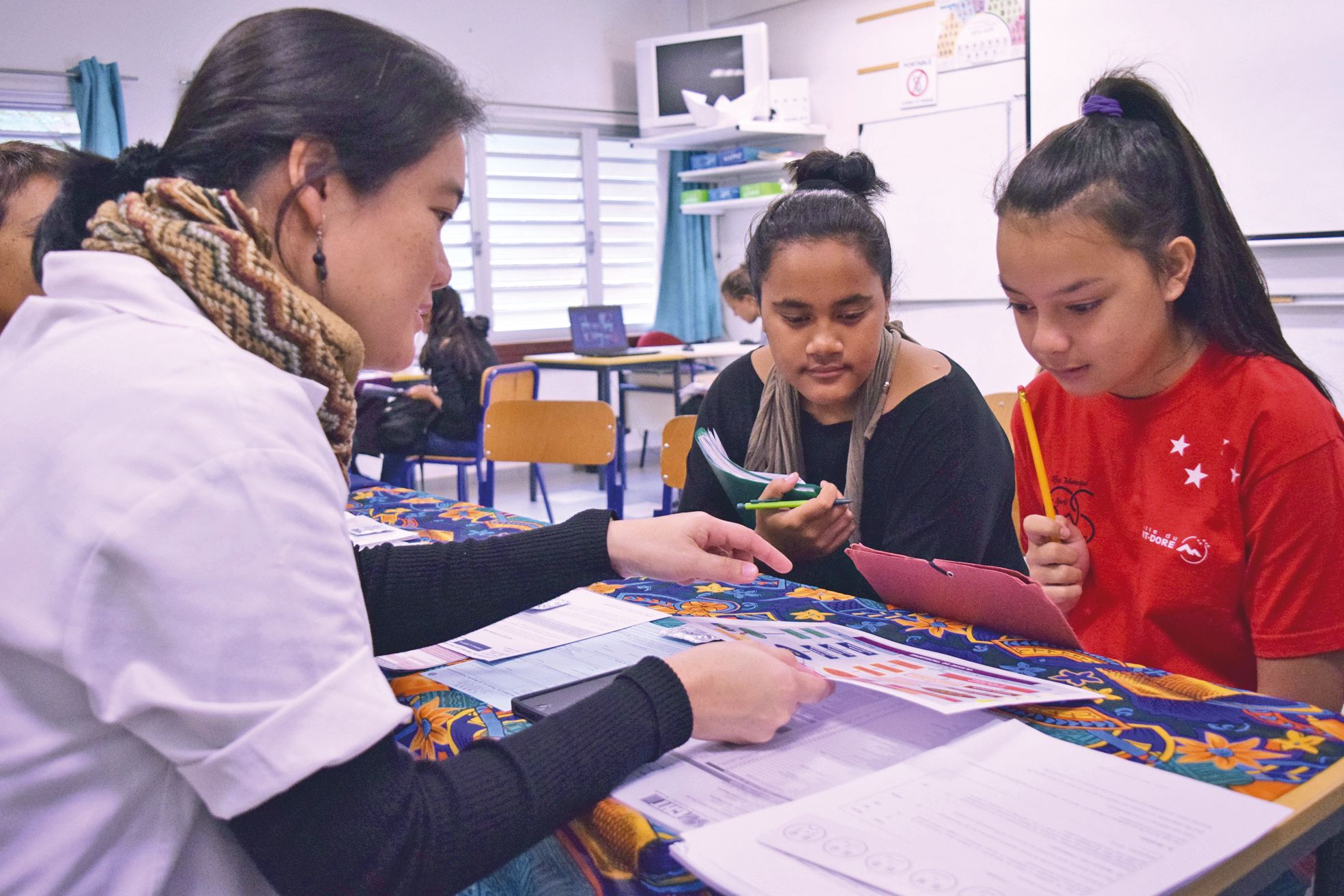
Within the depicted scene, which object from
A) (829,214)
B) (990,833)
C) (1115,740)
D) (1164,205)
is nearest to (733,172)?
(829,214)

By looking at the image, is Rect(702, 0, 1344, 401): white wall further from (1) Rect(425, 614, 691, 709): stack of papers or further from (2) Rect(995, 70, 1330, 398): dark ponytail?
(1) Rect(425, 614, 691, 709): stack of papers

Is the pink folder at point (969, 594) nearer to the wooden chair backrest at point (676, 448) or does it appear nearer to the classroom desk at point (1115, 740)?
the classroom desk at point (1115, 740)

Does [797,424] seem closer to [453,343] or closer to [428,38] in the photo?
[453,343]

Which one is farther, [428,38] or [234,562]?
[428,38]

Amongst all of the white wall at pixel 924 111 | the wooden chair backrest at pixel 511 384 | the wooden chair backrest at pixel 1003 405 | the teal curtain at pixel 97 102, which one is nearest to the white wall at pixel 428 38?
the teal curtain at pixel 97 102

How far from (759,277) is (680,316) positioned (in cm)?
527

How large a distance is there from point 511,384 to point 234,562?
13.4 ft

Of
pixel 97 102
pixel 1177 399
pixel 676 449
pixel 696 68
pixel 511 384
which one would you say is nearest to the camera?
pixel 1177 399

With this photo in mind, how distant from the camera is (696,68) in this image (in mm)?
6316

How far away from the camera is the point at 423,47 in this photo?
91 cm

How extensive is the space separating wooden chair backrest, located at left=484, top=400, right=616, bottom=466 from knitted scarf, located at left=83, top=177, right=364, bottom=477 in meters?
2.10

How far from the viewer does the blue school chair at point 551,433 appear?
2916mm

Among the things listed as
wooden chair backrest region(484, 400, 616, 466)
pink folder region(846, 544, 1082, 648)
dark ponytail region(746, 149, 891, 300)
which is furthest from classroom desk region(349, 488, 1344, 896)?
wooden chair backrest region(484, 400, 616, 466)

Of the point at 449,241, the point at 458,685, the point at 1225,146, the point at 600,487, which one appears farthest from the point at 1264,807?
the point at 449,241
